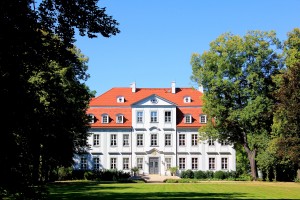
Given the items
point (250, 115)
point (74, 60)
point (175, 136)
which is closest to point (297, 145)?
point (250, 115)

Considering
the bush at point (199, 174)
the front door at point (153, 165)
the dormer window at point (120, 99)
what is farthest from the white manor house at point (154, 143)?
the bush at point (199, 174)

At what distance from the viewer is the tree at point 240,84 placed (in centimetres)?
4503

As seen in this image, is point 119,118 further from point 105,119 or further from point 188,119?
point 188,119

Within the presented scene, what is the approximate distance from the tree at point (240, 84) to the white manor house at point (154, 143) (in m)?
9.35

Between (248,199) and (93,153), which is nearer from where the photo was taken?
(248,199)

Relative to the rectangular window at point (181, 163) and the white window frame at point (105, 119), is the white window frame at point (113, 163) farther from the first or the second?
the rectangular window at point (181, 163)

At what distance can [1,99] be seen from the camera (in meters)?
8.92

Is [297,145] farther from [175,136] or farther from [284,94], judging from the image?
[175,136]

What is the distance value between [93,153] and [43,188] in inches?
1924

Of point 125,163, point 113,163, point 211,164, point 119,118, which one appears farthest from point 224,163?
point 119,118

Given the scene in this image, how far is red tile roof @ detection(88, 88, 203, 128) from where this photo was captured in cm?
5784

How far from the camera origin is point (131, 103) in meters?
58.4

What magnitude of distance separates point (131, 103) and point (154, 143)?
5.71 m

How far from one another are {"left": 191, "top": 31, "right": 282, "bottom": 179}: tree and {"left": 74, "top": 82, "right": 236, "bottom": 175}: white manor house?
9.35 meters
